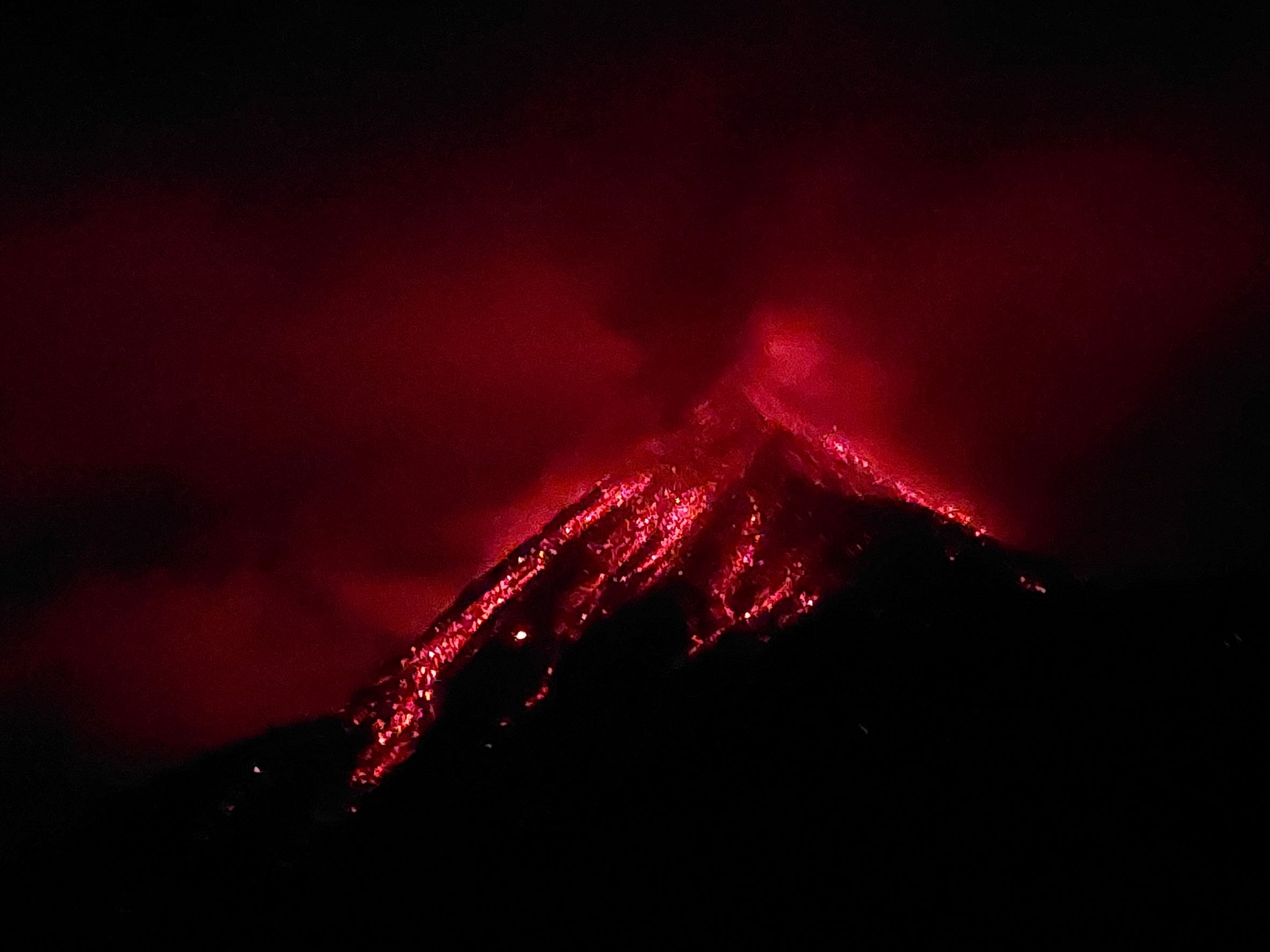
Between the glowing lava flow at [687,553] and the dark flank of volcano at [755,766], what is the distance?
0.11 ft

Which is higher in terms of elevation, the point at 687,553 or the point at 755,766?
the point at 687,553

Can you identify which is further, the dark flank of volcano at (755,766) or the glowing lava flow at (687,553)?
the glowing lava flow at (687,553)

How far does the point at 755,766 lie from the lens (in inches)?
271

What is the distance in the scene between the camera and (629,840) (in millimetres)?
6641

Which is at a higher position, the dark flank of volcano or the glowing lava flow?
the glowing lava flow

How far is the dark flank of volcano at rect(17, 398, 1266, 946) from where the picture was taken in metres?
6.24

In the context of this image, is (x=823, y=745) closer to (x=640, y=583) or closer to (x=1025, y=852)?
(x=1025, y=852)

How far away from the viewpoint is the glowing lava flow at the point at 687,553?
863 centimetres

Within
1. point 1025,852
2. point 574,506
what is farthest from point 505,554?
point 1025,852

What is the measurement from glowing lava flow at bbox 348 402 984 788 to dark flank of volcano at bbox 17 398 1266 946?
0.03 metres

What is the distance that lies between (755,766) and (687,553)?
269 cm

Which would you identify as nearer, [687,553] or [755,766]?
[755,766]

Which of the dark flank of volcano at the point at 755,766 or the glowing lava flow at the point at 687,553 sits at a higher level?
the glowing lava flow at the point at 687,553

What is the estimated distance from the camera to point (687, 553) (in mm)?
9297
